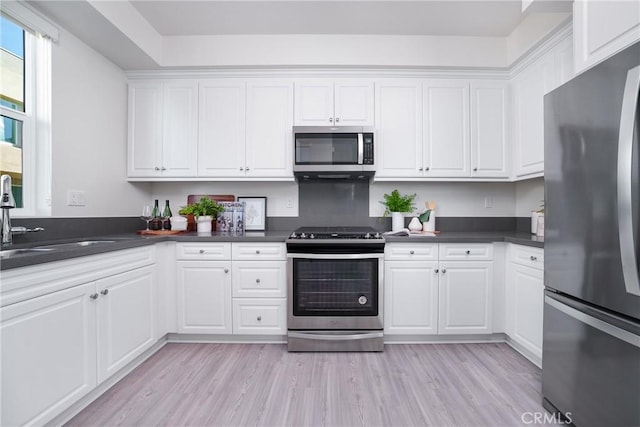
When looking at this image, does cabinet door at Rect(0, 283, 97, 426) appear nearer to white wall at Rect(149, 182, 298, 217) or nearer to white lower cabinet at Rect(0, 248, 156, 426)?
white lower cabinet at Rect(0, 248, 156, 426)

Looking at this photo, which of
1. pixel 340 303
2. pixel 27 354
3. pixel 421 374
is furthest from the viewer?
pixel 340 303

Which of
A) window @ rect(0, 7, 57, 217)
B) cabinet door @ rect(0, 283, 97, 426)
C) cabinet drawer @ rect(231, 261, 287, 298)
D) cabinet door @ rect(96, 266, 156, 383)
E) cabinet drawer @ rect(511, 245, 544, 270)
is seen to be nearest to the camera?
cabinet door @ rect(0, 283, 97, 426)

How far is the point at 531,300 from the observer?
2115 millimetres

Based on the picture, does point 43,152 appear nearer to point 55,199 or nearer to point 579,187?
point 55,199

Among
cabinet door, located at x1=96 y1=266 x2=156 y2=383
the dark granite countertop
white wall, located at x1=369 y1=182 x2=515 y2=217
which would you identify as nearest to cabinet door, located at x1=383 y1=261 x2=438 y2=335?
the dark granite countertop

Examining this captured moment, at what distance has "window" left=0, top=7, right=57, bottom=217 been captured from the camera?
73.5 inches

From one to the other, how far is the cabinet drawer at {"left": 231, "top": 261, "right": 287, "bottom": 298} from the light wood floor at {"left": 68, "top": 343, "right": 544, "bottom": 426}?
433 millimetres

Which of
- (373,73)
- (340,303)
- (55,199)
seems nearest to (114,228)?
(55,199)

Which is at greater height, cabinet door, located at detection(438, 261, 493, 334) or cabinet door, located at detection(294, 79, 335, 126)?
cabinet door, located at detection(294, 79, 335, 126)

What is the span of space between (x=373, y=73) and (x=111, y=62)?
231cm

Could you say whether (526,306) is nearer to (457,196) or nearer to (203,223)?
(457,196)

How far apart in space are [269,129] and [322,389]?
2107 mm

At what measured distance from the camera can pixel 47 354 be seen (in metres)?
1.37

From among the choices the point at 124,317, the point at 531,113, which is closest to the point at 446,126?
the point at 531,113
